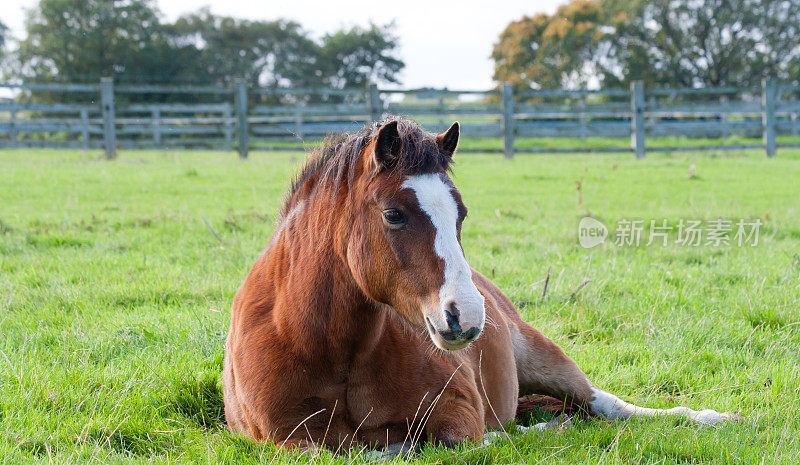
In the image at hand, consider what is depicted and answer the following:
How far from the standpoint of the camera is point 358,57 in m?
53.8

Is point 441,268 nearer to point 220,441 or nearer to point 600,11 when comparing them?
point 220,441

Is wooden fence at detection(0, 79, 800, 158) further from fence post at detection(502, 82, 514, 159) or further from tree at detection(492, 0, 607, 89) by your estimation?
tree at detection(492, 0, 607, 89)

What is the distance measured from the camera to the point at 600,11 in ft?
148

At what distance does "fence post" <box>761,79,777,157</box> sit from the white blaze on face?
1969cm

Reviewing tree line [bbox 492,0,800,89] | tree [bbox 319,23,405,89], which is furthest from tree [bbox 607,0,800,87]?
tree [bbox 319,23,405,89]

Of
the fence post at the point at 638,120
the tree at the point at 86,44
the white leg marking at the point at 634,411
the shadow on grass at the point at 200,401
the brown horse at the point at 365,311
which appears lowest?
the white leg marking at the point at 634,411

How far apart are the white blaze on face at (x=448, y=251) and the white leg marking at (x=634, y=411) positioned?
1.65 m

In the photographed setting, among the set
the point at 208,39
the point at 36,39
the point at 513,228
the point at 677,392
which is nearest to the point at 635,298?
the point at 677,392

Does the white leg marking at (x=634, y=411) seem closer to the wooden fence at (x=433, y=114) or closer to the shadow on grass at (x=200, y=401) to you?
the shadow on grass at (x=200, y=401)

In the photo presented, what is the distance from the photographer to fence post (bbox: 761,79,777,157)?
19.2 m

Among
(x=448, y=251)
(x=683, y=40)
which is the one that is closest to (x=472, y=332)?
(x=448, y=251)

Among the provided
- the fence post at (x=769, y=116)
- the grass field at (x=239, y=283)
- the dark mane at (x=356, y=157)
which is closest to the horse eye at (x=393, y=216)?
the dark mane at (x=356, y=157)

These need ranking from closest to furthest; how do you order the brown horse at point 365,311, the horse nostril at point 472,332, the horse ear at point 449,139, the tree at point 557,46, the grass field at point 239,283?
the horse nostril at point 472,332 → the brown horse at point 365,311 → the horse ear at point 449,139 → the grass field at point 239,283 → the tree at point 557,46

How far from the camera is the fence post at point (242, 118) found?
18203 millimetres
